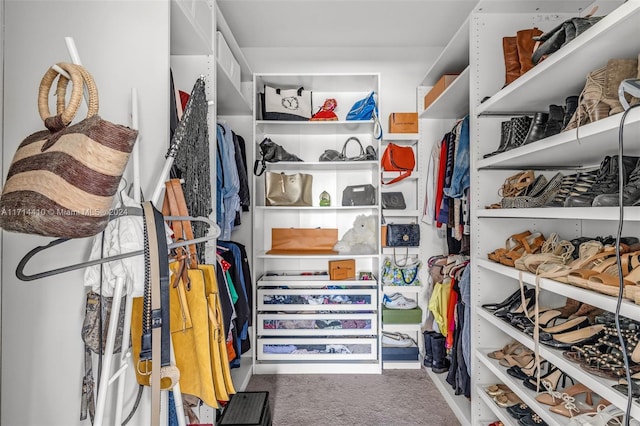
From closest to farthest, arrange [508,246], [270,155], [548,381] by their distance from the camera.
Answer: [548,381]
[508,246]
[270,155]

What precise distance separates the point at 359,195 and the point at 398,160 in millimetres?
440

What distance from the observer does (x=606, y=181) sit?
125 centimetres

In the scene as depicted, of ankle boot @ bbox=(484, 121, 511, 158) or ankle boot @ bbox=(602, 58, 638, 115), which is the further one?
ankle boot @ bbox=(484, 121, 511, 158)

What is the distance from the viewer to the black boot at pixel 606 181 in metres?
1.23

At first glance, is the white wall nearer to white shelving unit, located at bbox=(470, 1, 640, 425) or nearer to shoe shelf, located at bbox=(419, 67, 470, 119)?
white shelving unit, located at bbox=(470, 1, 640, 425)

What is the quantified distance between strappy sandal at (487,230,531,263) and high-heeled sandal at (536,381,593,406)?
1.94ft

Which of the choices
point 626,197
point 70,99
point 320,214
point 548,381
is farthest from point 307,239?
point 70,99

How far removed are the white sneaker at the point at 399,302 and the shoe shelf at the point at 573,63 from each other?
1711 millimetres

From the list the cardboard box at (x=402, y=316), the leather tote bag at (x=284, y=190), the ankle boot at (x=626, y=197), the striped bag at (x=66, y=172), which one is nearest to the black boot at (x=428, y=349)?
the cardboard box at (x=402, y=316)

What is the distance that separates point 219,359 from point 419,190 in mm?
2367

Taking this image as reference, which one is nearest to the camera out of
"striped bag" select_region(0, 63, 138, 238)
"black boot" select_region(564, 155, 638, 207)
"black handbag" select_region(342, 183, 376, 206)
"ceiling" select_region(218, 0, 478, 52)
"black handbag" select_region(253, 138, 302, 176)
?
"striped bag" select_region(0, 63, 138, 238)

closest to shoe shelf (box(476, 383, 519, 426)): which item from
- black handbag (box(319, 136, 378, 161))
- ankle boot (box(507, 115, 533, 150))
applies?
ankle boot (box(507, 115, 533, 150))

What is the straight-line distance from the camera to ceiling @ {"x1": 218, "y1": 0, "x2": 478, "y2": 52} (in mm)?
2482

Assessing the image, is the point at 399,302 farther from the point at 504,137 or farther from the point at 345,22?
the point at 345,22
